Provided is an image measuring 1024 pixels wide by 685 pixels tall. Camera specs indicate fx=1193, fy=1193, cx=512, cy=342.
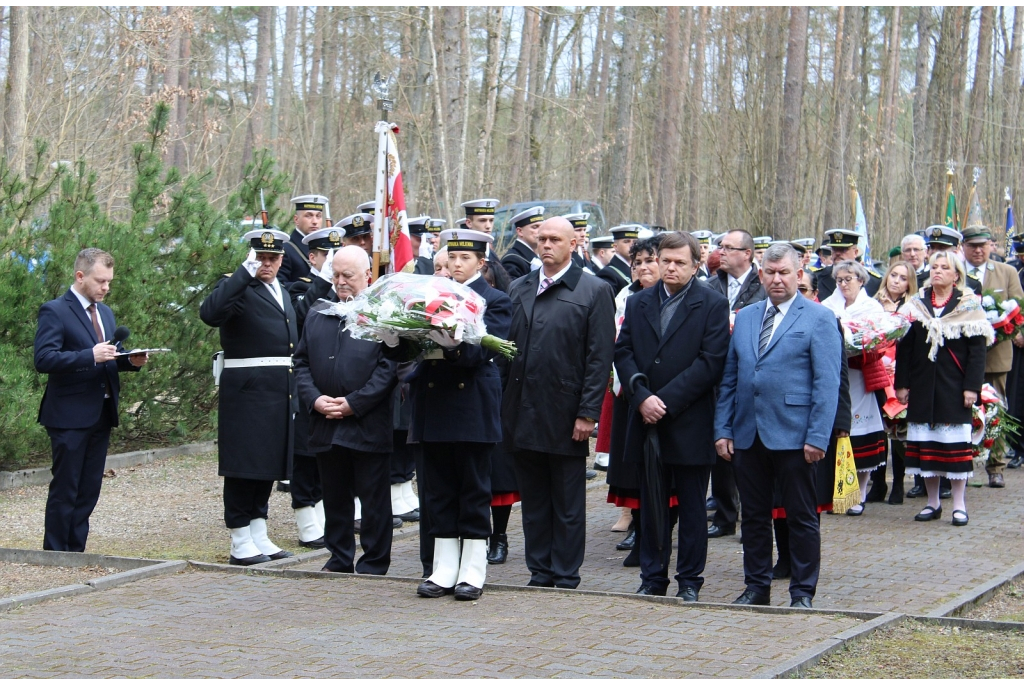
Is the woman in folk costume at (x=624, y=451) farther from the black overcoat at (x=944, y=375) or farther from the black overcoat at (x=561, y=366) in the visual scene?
the black overcoat at (x=944, y=375)

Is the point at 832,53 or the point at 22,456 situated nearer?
the point at 22,456

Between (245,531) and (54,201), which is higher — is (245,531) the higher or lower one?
the lower one

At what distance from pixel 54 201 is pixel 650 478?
25.9 feet

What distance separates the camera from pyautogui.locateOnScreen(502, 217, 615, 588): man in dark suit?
711 cm

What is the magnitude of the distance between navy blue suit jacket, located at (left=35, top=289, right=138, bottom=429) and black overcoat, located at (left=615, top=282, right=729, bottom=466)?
3.59 meters

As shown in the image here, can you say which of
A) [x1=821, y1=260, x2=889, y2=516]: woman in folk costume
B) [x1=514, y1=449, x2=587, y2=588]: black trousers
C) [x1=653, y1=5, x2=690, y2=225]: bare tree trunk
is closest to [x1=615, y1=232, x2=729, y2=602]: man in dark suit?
[x1=514, y1=449, x2=587, y2=588]: black trousers

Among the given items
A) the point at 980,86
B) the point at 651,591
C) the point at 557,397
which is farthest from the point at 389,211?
the point at 980,86

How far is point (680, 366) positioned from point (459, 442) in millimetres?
1442

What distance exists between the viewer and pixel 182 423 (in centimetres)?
1348

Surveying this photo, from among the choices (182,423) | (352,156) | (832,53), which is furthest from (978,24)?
(182,423)

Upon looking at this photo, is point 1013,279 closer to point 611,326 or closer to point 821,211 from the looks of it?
point 611,326

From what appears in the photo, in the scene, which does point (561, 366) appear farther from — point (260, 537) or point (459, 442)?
point (260, 537)

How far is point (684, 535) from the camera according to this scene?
7.15 m

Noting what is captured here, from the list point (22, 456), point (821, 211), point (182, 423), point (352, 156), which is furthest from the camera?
point (352, 156)
